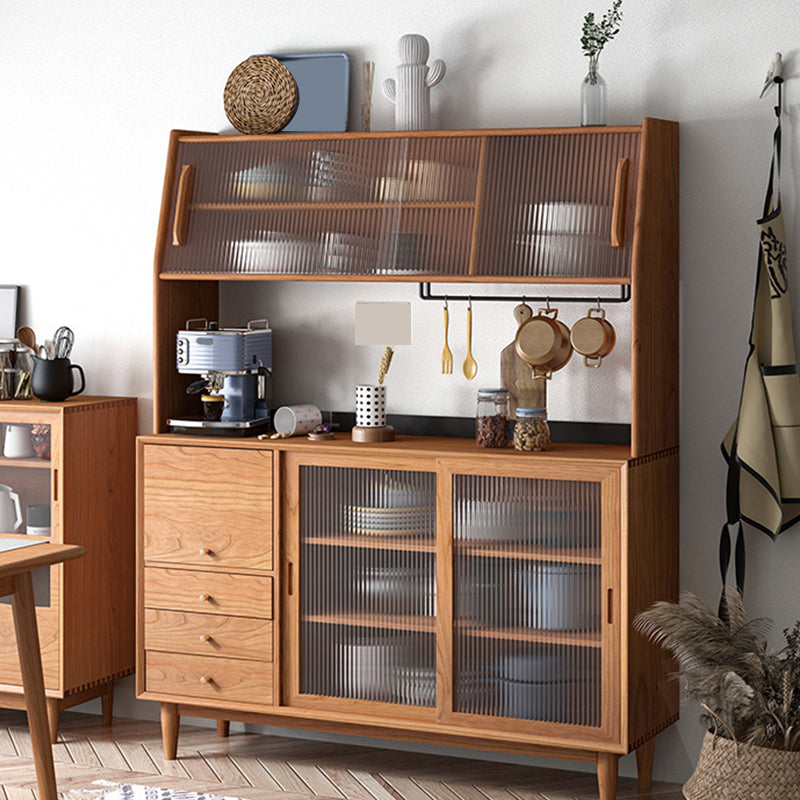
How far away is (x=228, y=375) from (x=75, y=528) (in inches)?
29.2

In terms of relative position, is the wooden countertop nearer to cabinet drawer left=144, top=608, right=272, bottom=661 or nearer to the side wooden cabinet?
the side wooden cabinet

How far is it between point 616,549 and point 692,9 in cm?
162

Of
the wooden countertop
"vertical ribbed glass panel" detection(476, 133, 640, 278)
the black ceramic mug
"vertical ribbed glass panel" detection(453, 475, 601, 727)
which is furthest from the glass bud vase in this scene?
the black ceramic mug

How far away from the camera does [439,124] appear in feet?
13.9

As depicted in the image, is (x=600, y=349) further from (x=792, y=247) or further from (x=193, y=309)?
(x=193, y=309)

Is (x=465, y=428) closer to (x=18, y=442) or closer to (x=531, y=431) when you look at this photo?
(x=531, y=431)

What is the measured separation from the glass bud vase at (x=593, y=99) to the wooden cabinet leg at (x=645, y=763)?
1860mm

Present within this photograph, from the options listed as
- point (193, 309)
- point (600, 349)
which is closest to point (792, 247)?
point (600, 349)

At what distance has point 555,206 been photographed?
382cm

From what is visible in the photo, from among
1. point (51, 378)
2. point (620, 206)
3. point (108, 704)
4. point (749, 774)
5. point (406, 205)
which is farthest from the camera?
point (108, 704)

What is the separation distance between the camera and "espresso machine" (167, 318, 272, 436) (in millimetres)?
4203

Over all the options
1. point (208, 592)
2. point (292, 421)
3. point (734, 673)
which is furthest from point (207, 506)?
point (734, 673)

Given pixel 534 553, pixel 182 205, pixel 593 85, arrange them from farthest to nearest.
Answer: pixel 182 205, pixel 593 85, pixel 534 553

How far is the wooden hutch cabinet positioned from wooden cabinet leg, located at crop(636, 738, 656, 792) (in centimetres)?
1
